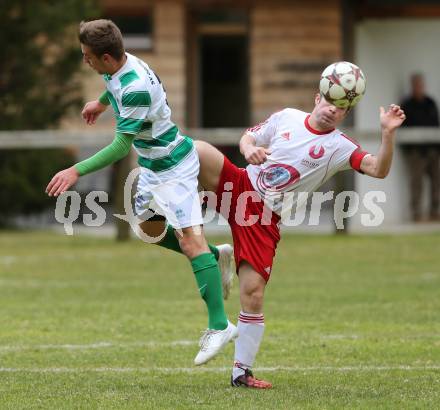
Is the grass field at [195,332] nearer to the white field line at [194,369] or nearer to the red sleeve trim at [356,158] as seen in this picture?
the white field line at [194,369]

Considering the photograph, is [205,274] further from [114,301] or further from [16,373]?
[114,301]

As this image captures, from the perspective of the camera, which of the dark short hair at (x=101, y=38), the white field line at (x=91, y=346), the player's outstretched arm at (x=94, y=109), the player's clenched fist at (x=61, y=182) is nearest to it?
the player's clenched fist at (x=61, y=182)

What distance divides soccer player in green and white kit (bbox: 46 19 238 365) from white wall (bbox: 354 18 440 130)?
40.8 feet

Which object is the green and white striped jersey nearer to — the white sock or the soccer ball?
the soccer ball

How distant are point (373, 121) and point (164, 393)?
44.8ft

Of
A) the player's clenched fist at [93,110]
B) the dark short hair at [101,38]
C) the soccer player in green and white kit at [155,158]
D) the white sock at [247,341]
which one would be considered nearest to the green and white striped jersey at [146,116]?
the soccer player in green and white kit at [155,158]

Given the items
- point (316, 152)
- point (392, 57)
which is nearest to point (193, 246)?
point (316, 152)

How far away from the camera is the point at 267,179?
6.95 m

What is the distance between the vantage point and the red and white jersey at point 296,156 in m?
6.78

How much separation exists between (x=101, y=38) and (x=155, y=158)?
78 centimetres

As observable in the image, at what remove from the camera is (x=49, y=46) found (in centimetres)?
Result: 1858

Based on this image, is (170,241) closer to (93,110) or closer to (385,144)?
(93,110)

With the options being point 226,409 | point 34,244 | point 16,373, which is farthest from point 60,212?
point 226,409

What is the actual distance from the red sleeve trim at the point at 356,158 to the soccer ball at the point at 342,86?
26cm
